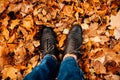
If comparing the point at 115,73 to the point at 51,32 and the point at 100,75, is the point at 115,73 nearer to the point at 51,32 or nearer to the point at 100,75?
the point at 100,75

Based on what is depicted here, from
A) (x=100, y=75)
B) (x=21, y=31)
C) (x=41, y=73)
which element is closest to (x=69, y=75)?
(x=41, y=73)

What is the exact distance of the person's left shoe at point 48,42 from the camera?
232cm

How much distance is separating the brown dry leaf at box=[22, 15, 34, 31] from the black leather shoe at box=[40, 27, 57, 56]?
5.8 inches

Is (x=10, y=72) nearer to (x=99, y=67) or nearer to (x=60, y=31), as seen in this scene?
(x=60, y=31)

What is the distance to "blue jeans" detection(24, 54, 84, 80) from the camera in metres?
1.82

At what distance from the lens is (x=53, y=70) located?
215cm

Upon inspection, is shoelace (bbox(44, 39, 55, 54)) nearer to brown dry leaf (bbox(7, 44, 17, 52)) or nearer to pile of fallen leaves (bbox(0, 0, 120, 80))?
pile of fallen leaves (bbox(0, 0, 120, 80))

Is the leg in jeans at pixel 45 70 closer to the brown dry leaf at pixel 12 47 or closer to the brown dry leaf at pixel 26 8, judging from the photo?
the brown dry leaf at pixel 12 47

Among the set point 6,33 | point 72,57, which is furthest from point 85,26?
point 6,33

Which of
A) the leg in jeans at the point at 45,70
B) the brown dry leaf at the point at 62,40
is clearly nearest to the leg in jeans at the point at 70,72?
the leg in jeans at the point at 45,70

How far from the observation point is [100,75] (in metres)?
2.15

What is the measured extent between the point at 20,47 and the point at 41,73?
0.51 metres

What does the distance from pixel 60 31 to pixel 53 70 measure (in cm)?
44

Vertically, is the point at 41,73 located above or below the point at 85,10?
below
